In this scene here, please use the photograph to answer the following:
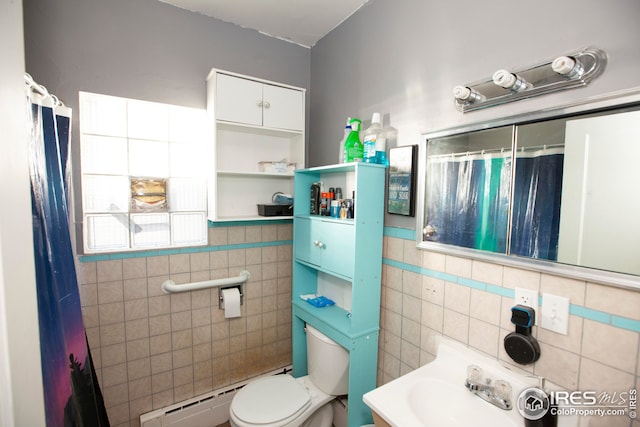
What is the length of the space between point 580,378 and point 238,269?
1.79 meters

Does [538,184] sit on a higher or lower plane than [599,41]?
lower

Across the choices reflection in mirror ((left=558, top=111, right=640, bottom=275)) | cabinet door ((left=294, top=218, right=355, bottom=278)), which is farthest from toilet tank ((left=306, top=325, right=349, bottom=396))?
reflection in mirror ((left=558, top=111, right=640, bottom=275))

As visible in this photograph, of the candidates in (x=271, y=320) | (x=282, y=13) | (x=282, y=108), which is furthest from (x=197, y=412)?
(x=282, y=13)

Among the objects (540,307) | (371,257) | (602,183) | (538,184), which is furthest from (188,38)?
(540,307)

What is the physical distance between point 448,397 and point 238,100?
1.85m

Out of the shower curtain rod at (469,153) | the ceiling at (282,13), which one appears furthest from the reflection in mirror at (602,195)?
the ceiling at (282,13)

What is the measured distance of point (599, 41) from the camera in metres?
0.88

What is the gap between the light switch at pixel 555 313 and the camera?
96cm

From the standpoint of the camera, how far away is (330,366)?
1659mm

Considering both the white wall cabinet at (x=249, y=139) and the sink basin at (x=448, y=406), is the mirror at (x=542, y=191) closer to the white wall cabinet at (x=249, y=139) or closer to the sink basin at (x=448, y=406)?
the sink basin at (x=448, y=406)

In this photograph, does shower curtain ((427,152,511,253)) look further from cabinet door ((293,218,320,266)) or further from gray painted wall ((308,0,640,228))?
cabinet door ((293,218,320,266))

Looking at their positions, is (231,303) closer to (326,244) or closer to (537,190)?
(326,244)

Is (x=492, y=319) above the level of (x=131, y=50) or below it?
below

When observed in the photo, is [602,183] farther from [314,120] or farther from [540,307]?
[314,120]
